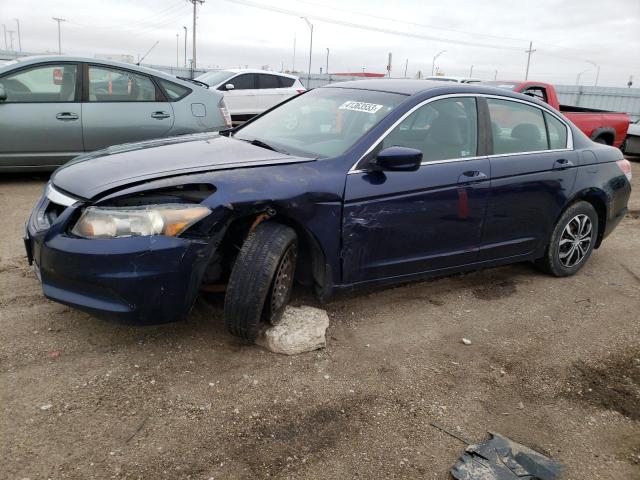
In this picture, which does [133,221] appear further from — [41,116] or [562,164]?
[41,116]

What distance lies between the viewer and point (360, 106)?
389 cm

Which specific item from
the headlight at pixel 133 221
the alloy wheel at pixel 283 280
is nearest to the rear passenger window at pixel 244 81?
the alloy wheel at pixel 283 280

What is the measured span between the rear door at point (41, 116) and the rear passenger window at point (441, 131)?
15.1 ft

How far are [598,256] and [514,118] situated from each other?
212 centimetres

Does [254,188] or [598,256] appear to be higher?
[254,188]

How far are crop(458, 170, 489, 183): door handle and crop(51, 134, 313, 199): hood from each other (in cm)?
114

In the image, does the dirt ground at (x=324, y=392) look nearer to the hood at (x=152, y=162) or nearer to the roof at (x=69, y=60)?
the hood at (x=152, y=162)

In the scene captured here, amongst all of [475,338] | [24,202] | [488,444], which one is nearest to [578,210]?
[475,338]

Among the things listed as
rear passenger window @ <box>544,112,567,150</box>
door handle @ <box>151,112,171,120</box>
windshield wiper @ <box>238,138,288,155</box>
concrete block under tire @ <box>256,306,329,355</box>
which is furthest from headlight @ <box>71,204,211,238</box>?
door handle @ <box>151,112,171,120</box>

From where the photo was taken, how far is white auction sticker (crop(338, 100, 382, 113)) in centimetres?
381

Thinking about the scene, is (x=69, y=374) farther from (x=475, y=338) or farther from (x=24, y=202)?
(x=24, y=202)

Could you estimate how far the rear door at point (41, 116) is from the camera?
6.36m

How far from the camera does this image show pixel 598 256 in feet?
18.4

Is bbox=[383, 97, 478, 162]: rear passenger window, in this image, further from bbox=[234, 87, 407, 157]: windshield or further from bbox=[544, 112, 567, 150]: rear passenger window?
bbox=[544, 112, 567, 150]: rear passenger window
